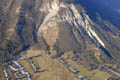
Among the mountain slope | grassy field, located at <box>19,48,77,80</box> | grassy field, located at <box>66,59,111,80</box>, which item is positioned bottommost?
grassy field, located at <box>66,59,111,80</box>

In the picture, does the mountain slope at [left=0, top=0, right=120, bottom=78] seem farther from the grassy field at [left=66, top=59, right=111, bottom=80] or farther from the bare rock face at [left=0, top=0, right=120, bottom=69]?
the grassy field at [left=66, top=59, right=111, bottom=80]

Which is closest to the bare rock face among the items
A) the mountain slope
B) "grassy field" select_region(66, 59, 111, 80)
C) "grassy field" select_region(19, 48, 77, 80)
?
the mountain slope

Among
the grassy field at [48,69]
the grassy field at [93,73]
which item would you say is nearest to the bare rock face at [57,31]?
the grassy field at [93,73]

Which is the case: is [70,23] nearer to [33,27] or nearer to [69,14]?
[69,14]

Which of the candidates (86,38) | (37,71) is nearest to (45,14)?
(86,38)

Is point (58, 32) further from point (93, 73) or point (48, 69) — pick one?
point (93, 73)

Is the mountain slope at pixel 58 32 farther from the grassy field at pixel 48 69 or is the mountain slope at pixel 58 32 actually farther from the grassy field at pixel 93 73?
the grassy field at pixel 48 69

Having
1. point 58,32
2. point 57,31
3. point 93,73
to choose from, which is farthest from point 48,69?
point 57,31

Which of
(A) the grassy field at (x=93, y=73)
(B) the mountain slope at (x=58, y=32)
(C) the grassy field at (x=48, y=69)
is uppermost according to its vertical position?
(B) the mountain slope at (x=58, y=32)
